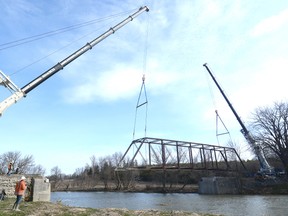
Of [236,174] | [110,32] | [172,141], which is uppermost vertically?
[110,32]

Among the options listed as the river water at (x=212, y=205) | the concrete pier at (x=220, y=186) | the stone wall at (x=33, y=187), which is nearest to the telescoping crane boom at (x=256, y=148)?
the concrete pier at (x=220, y=186)

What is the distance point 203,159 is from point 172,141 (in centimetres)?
975

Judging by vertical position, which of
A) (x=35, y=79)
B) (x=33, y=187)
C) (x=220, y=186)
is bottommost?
(x=33, y=187)

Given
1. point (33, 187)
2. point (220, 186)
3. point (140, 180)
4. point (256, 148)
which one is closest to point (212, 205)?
point (33, 187)

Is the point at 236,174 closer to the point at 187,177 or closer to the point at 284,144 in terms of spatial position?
the point at 284,144

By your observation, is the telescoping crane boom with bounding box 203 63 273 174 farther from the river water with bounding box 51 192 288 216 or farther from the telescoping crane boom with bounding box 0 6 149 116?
the telescoping crane boom with bounding box 0 6 149 116

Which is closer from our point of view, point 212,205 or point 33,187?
point 33,187

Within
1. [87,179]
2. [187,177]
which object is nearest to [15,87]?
[187,177]

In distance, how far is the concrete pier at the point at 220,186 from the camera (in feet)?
181

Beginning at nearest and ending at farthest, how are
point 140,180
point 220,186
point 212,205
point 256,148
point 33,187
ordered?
1. point 33,187
2. point 212,205
3. point 220,186
4. point 256,148
5. point 140,180

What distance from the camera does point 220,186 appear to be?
5566 centimetres

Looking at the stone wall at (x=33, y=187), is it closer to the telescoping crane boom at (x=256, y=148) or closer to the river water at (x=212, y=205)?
the river water at (x=212, y=205)

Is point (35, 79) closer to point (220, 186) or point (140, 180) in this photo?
point (220, 186)

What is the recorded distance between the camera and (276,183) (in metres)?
54.2
